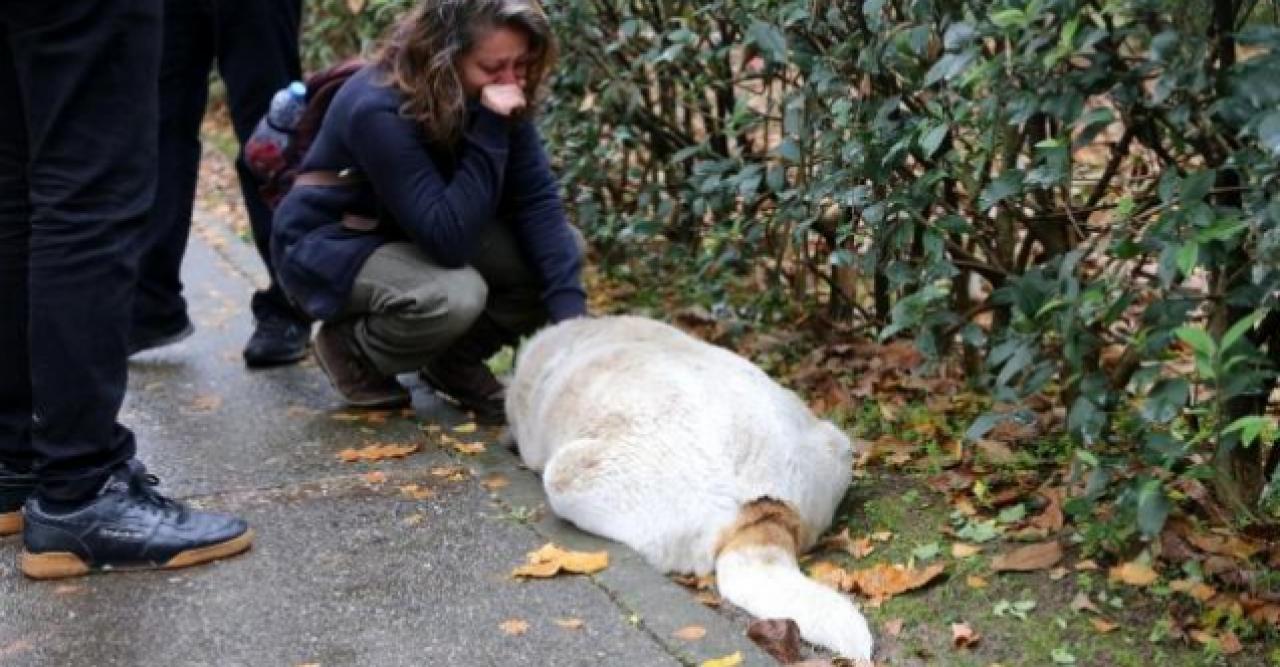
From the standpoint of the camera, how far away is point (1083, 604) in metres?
3.08

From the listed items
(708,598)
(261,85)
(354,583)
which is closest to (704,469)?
(708,598)

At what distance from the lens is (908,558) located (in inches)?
135

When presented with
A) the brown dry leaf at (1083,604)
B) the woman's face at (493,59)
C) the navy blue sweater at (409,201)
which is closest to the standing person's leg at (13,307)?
the navy blue sweater at (409,201)

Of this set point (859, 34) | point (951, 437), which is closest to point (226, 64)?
point (859, 34)

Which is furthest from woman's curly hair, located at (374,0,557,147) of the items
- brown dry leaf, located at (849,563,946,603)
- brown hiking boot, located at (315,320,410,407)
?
brown dry leaf, located at (849,563,946,603)

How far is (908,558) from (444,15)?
6.49ft

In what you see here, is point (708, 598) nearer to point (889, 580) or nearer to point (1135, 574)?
point (889, 580)

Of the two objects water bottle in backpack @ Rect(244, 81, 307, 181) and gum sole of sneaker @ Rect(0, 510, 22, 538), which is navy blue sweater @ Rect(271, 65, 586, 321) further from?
gum sole of sneaker @ Rect(0, 510, 22, 538)

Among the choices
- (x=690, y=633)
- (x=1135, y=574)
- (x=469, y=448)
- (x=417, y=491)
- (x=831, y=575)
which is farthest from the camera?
(x=469, y=448)

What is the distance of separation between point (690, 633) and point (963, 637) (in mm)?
556

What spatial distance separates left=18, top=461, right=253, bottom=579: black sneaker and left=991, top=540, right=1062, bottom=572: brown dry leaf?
176 centimetres

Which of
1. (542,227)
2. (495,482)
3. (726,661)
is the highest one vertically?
(542,227)

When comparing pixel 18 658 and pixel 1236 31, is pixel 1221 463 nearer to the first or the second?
pixel 1236 31

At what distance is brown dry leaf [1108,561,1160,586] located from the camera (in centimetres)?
307
